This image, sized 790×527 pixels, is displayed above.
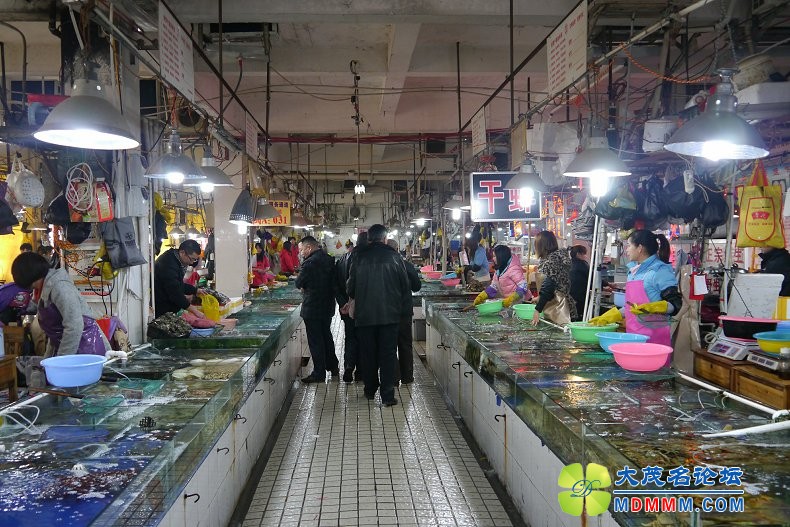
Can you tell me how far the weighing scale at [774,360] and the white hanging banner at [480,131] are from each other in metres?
4.74

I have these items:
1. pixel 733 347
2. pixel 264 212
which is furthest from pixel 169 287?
pixel 733 347

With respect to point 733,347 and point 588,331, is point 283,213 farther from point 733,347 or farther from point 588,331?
point 733,347

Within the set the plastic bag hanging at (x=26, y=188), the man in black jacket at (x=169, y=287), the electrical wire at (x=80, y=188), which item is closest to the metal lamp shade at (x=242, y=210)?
the man in black jacket at (x=169, y=287)

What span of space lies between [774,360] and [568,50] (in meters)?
2.59

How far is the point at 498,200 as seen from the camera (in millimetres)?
7496

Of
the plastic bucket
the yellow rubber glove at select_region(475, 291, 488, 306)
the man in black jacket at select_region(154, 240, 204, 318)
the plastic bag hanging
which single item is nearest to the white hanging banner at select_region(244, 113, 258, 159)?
the man in black jacket at select_region(154, 240, 204, 318)

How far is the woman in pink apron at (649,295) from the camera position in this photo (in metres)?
4.16

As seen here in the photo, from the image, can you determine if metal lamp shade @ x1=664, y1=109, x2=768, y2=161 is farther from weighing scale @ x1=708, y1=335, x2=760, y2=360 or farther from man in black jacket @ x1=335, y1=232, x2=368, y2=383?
man in black jacket @ x1=335, y1=232, x2=368, y2=383

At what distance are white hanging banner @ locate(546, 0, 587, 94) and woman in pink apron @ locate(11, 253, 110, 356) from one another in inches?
154

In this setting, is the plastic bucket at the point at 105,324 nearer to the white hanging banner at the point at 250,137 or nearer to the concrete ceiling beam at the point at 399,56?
the white hanging banner at the point at 250,137

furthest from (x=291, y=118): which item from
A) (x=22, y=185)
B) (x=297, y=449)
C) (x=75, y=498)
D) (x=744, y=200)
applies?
(x=75, y=498)

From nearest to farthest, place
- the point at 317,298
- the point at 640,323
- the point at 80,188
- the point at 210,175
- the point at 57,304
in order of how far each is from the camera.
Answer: the point at 57,304 → the point at 640,323 → the point at 80,188 → the point at 210,175 → the point at 317,298

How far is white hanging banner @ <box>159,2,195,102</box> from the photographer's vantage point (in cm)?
389

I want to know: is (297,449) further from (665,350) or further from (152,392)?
(665,350)
